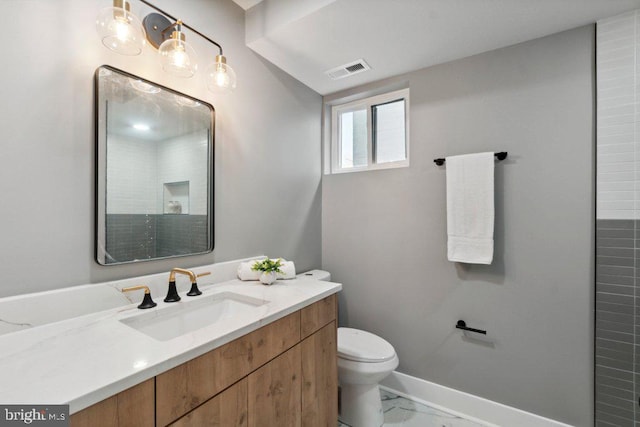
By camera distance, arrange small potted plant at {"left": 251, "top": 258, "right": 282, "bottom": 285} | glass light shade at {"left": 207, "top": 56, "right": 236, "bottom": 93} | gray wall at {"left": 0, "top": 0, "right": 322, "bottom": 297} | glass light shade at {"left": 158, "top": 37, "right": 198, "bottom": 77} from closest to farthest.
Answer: gray wall at {"left": 0, "top": 0, "right": 322, "bottom": 297}, glass light shade at {"left": 158, "top": 37, "right": 198, "bottom": 77}, glass light shade at {"left": 207, "top": 56, "right": 236, "bottom": 93}, small potted plant at {"left": 251, "top": 258, "right": 282, "bottom": 285}

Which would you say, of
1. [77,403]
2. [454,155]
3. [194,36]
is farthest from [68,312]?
[454,155]

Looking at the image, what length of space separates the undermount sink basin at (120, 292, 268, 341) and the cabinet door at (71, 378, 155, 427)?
32cm

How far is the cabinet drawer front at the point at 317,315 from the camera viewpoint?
1.21 m

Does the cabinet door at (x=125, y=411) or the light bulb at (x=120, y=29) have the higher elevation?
the light bulb at (x=120, y=29)

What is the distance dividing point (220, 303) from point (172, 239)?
391mm

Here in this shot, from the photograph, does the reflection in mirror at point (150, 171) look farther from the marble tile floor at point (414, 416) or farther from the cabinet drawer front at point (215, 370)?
the marble tile floor at point (414, 416)

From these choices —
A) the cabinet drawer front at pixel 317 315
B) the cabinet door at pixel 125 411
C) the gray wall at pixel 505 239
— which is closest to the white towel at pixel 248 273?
the cabinet drawer front at pixel 317 315

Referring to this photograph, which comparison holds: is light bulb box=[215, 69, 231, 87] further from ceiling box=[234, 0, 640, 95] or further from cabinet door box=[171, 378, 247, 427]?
cabinet door box=[171, 378, 247, 427]

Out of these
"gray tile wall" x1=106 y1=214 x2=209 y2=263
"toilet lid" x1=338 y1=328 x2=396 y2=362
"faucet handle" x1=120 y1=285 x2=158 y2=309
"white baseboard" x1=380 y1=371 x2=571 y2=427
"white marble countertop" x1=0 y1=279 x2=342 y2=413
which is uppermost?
"gray tile wall" x1=106 y1=214 x2=209 y2=263

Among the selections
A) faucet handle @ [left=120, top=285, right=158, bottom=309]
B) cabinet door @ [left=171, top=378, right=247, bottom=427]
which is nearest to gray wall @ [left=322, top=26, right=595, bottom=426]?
cabinet door @ [left=171, top=378, right=247, bottom=427]

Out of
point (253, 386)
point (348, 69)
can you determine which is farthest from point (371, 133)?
point (253, 386)

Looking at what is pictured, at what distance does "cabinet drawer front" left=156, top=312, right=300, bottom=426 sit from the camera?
27.9 inches

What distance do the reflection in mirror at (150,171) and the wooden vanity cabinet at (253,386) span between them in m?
0.65

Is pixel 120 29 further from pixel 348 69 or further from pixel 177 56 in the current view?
pixel 348 69
